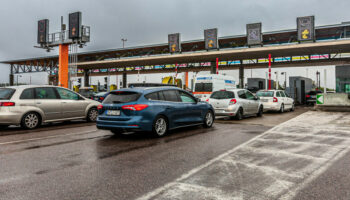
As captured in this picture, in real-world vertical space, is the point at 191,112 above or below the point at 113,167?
above

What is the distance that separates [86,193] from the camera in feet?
11.8

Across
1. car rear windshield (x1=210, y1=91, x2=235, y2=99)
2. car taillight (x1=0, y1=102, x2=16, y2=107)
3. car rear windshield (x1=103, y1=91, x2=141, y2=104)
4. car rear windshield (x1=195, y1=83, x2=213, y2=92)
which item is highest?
car rear windshield (x1=195, y1=83, x2=213, y2=92)

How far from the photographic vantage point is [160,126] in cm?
803

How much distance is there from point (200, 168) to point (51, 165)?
8.39 ft

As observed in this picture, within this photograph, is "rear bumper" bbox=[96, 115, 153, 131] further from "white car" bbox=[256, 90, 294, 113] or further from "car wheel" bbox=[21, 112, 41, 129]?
"white car" bbox=[256, 90, 294, 113]

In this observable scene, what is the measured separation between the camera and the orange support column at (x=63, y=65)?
38.7m

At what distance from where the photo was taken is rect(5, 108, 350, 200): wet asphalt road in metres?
3.67

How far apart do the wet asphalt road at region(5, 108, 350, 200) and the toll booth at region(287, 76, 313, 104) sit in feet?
75.7

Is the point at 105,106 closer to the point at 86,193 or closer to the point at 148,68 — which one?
the point at 86,193

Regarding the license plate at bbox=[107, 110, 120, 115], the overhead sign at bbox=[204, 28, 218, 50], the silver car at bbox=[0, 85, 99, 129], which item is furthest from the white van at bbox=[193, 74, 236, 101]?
the overhead sign at bbox=[204, 28, 218, 50]

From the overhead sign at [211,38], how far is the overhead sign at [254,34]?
4.28m

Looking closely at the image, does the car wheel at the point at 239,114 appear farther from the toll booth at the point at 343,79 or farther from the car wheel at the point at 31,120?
the toll booth at the point at 343,79

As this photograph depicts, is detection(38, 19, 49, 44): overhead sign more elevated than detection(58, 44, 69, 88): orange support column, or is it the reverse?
detection(38, 19, 49, 44): overhead sign

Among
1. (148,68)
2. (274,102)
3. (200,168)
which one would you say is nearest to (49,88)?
(200,168)
